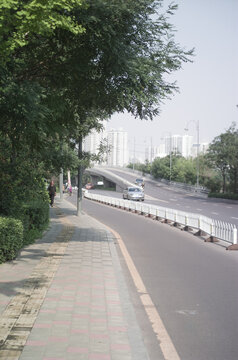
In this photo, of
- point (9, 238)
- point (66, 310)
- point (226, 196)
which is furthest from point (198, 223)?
point (226, 196)

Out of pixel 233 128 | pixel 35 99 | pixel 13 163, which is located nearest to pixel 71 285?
pixel 35 99

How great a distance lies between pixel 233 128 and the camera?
215 feet

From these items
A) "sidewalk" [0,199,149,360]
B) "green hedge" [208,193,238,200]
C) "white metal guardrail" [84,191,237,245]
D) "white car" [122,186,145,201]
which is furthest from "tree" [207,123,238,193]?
"sidewalk" [0,199,149,360]

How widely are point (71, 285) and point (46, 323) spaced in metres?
2.28

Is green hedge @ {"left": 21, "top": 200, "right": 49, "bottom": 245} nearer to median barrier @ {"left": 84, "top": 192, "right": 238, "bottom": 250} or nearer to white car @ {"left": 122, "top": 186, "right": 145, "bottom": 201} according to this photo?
median barrier @ {"left": 84, "top": 192, "right": 238, "bottom": 250}

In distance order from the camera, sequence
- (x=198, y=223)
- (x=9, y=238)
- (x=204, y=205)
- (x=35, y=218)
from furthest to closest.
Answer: (x=204, y=205) → (x=198, y=223) → (x=35, y=218) → (x=9, y=238)

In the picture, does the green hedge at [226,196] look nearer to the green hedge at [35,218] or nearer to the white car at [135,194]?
the white car at [135,194]

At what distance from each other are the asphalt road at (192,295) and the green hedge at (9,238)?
2.56 meters

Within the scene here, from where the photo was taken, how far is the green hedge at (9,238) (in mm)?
9898

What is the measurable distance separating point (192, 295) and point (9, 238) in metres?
4.36

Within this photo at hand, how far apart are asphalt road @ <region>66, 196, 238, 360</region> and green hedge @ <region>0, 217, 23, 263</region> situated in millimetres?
2564

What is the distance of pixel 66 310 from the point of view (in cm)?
634

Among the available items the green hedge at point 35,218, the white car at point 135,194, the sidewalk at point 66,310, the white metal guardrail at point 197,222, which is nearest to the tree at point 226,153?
A: the white car at point 135,194

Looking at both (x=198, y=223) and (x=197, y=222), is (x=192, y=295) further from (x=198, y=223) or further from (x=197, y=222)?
(x=197, y=222)
